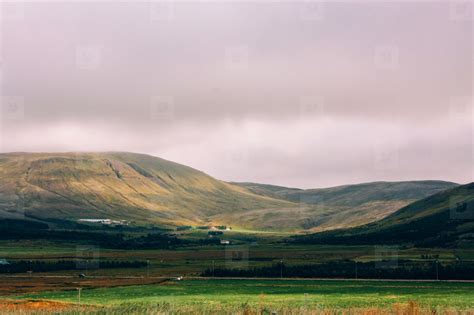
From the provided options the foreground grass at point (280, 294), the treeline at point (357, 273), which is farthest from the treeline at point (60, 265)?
the foreground grass at point (280, 294)

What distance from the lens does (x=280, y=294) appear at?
99.6 meters

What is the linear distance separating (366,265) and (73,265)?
7579 cm

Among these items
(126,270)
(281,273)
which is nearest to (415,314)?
(281,273)

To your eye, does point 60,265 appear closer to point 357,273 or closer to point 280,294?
point 357,273

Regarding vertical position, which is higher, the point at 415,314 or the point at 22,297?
the point at 415,314

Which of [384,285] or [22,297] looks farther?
[384,285]

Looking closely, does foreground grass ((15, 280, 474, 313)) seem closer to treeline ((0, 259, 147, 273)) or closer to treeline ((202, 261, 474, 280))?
treeline ((202, 261, 474, 280))

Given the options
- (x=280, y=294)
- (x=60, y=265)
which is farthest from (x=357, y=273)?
(x=60, y=265)

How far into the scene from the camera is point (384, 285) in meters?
119

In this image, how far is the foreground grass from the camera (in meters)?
85.7

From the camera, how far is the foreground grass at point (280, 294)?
85688mm

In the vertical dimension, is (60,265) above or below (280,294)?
below

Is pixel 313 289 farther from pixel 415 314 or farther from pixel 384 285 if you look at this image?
pixel 415 314

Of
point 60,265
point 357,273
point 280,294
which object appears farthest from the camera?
point 60,265
